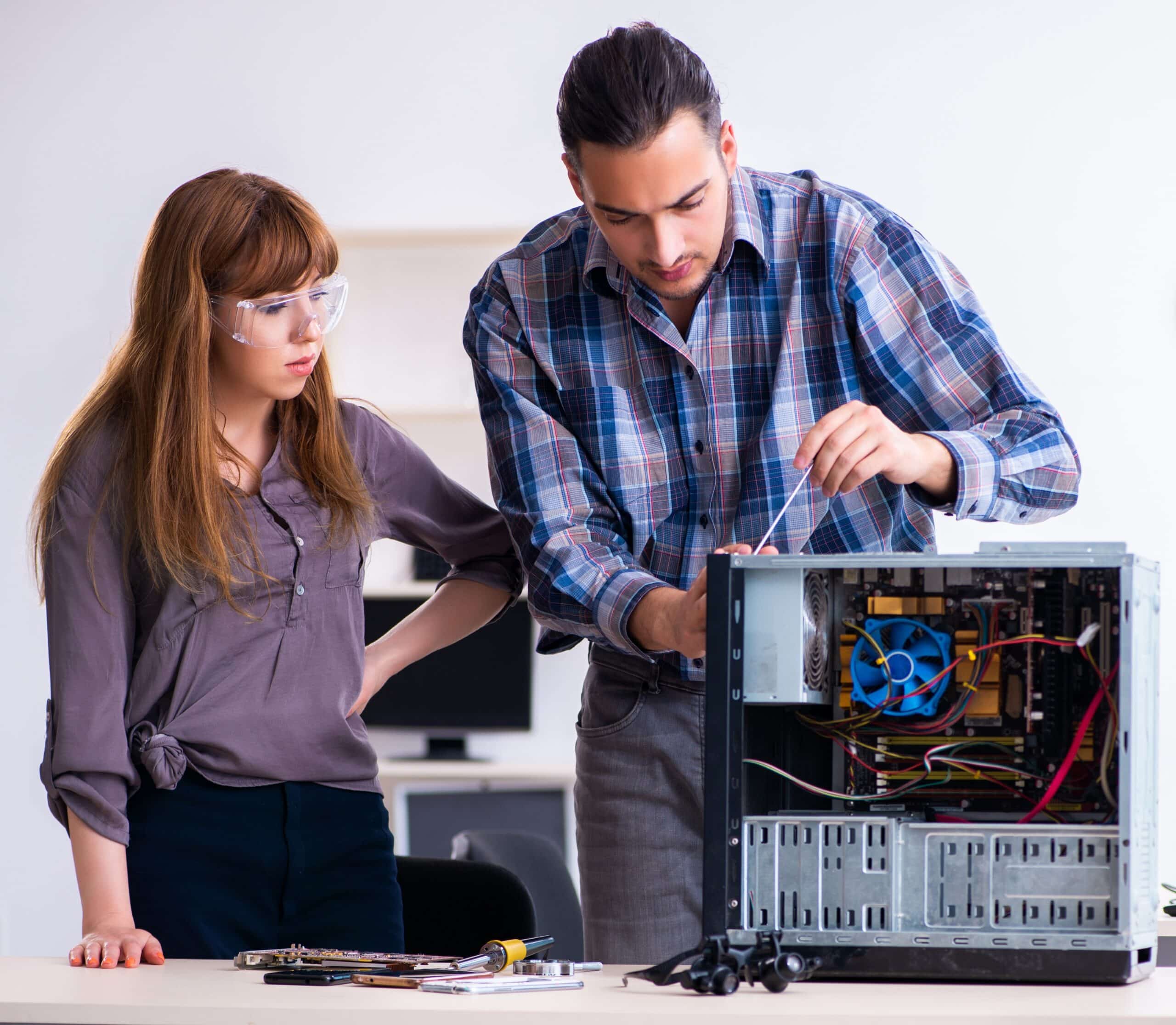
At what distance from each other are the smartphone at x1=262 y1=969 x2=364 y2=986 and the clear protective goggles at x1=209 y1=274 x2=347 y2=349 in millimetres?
731

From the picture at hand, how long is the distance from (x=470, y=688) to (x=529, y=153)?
1385 mm

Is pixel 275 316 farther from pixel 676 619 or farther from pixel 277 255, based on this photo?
pixel 676 619

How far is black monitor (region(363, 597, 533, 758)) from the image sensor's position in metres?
3.30

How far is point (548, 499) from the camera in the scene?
56.9 inches

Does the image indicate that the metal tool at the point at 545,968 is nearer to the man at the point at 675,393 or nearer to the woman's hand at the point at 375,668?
the man at the point at 675,393

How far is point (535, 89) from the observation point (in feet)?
11.3

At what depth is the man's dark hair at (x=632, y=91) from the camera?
1.30 meters

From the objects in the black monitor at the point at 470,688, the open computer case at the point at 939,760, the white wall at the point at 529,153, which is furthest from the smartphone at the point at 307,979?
the white wall at the point at 529,153

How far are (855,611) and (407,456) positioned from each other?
76 centimetres

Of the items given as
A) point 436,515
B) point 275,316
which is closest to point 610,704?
point 436,515

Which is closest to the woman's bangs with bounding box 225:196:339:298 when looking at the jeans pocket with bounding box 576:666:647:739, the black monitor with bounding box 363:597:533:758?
the jeans pocket with bounding box 576:666:647:739

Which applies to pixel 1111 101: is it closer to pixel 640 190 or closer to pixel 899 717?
pixel 640 190

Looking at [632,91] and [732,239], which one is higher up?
[632,91]

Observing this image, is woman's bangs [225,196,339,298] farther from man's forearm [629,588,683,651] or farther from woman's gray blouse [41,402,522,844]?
man's forearm [629,588,683,651]
